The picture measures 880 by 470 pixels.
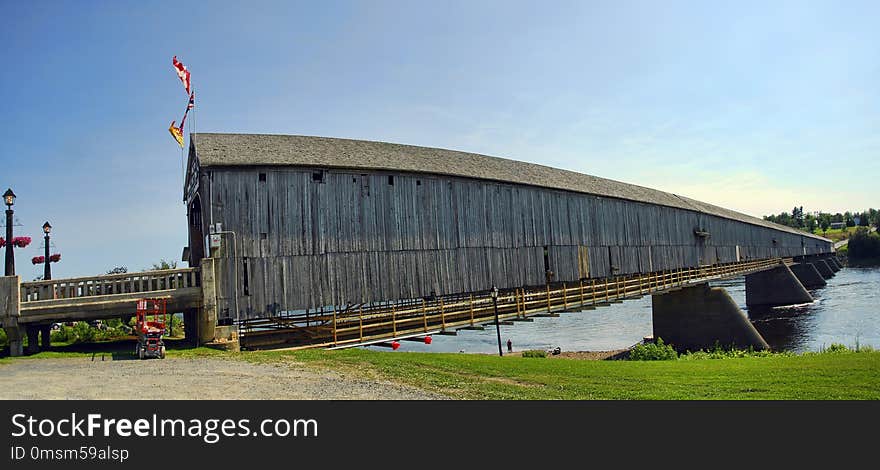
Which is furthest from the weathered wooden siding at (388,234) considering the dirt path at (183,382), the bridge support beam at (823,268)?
the bridge support beam at (823,268)

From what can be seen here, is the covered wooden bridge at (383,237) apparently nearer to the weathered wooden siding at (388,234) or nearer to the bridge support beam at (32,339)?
the weathered wooden siding at (388,234)

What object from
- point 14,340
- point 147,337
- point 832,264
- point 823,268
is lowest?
point 823,268

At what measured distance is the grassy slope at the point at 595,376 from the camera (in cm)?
1052

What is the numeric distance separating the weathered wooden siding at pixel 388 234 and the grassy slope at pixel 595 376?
150 inches

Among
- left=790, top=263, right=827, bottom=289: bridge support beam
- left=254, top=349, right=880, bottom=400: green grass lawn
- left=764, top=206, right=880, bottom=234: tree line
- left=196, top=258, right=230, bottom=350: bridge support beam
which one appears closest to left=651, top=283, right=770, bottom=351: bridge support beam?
left=254, top=349, right=880, bottom=400: green grass lawn

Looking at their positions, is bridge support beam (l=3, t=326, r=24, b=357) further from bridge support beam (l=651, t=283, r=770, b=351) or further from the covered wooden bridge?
bridge support beam (l=651, t=283, r=770, b=351)

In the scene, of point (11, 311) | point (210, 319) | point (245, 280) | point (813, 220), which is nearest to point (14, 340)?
point (11, 311)

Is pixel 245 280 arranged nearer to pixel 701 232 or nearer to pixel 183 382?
pixel 183 382

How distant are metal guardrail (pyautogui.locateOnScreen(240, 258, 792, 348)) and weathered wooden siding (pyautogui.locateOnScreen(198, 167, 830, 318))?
2.45 ft

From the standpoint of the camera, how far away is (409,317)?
2223 centimetres

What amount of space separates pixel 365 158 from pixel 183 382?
13097mm

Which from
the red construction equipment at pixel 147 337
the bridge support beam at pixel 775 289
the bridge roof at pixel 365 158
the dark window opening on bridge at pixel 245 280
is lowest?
the bridge support beam at pixel 775 289
